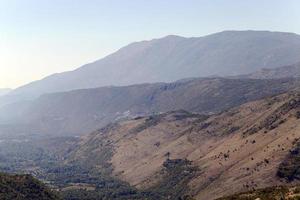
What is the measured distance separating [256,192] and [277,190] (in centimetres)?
785

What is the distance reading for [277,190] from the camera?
563ft

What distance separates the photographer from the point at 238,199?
169 m

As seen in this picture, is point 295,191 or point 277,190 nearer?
point 295,191

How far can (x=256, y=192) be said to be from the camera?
177m

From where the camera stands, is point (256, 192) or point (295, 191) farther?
point (256, 192)

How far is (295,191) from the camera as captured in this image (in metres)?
161

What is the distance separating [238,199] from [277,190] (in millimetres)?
13406

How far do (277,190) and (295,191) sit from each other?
11.0 meters

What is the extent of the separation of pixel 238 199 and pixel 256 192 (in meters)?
11.0

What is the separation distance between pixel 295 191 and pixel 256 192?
1815 centimetres
